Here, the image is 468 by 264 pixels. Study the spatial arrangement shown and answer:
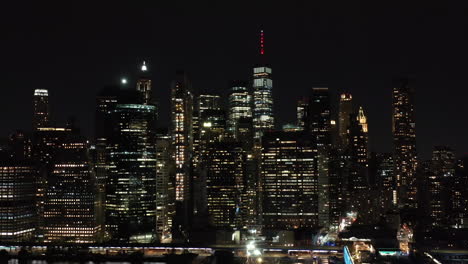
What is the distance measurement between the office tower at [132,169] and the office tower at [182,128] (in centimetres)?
878

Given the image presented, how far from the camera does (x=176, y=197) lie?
6128cm

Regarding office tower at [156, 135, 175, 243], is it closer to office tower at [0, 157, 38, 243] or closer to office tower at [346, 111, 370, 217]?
office tower at [0, 157, 38, 243]

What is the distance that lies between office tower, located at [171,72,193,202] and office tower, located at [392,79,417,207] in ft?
90.4

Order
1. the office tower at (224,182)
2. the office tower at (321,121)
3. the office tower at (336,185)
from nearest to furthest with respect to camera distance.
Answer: the office tower at (224,182)
the office tower at (336,185)
the office tower at (321,121)

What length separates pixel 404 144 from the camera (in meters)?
80.6

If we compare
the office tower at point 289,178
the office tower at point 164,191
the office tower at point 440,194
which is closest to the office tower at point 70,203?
the office tower at point 164,191

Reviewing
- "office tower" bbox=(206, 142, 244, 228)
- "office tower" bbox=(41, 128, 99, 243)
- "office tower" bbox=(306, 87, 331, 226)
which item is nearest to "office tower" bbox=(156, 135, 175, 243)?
"office tower" bbox=(206, 142, 244, 228)

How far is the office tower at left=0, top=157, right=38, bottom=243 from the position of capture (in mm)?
49594

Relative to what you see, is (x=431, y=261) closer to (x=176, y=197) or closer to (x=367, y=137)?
(x=176, y=197)

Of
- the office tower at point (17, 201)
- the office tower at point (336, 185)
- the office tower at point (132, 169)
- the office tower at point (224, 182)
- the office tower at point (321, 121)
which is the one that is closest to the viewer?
the office tower at point (17, 201)

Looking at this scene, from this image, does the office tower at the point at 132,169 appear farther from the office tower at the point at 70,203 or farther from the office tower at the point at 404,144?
the office tower at the point at 404,144

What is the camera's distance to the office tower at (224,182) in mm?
59031

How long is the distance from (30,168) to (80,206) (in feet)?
21.0

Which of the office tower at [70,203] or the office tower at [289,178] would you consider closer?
the office tower at [70,203]
